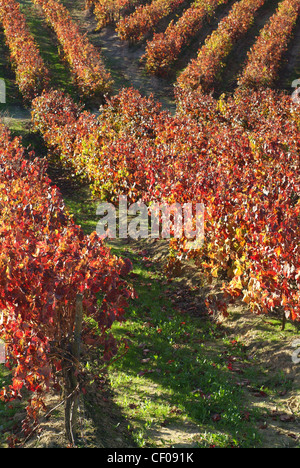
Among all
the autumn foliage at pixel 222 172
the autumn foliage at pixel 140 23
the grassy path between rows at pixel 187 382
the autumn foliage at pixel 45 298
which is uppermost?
the autumn foliage at pixel 140 23

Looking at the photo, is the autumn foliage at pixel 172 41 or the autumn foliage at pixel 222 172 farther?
the autumn foliage at pixel 172 41

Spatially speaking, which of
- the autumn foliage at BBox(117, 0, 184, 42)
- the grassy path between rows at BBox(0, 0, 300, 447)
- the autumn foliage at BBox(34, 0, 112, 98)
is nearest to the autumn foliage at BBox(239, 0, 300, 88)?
the autumn foliage at BBox(34, 0, 112, 98)

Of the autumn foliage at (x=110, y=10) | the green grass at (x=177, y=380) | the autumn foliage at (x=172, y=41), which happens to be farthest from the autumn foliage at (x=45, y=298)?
the autumn foliage at (x=110, y=10)

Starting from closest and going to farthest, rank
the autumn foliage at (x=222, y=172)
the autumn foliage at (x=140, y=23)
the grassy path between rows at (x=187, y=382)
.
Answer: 1. the grassy path between rows at (x=187, y=382)
2. the autumn foliage at (x=222, y=172)
3. the autumn foliage at (x=140, y=23)

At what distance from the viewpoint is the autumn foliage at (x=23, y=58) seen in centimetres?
1814

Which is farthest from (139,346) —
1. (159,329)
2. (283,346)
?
(283,346)

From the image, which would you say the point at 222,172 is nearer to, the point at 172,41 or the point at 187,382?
the point at 187,382

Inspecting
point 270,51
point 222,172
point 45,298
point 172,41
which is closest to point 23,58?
point 172,41

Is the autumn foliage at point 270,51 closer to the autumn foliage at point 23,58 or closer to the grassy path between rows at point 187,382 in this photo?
the autumn foliage at point 23,58

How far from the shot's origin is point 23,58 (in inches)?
748

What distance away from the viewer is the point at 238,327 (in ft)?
20.0

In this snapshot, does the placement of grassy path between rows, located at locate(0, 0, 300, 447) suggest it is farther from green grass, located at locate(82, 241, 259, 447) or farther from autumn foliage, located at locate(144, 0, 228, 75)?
autumn foliage, located at locate(144, 0, 228, 75)

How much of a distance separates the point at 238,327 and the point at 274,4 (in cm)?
2912
